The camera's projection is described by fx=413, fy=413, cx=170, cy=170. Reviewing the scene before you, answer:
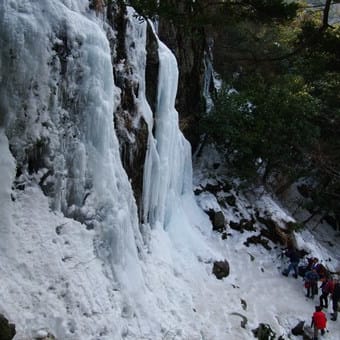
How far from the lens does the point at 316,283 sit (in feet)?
41.7

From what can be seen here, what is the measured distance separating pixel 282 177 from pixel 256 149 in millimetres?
3078

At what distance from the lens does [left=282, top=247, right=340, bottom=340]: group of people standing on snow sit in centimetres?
1081

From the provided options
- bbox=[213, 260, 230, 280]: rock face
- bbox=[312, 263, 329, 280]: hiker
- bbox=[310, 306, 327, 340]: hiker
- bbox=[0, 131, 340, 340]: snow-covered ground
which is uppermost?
bbox=[0, 131, 340, 340]: snow-covered ground

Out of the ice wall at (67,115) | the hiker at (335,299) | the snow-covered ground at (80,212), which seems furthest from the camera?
the hiker at (335,299)

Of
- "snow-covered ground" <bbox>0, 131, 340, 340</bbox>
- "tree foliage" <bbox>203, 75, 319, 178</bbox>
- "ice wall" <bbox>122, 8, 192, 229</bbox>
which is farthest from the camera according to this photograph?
"tree foliage" <bbox>203, 75, 319, 178</bbox>

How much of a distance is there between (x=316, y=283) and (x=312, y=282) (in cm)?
15

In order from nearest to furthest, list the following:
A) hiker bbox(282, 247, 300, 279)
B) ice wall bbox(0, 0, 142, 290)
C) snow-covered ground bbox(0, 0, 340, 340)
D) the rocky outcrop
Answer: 1. the rocky outcrop
2. snow-covered ground bbox(0, 0, 340, 340)
3. ice wall bbox(0, 0, 142, 290)
4. hiker bbox(282, 247, 300, 279)

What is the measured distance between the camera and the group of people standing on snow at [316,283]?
426 inches

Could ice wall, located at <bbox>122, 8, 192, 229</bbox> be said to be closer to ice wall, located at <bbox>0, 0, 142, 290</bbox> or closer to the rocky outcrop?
ice wall, located at <bbox>0, 0, 142, 290</bbox>

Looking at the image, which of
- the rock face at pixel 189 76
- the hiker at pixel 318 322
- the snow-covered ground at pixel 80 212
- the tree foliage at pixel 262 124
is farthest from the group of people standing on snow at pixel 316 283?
the rock face at pixel 189 76

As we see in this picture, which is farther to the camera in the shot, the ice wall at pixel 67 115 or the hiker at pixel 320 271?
the hiker at pixel 320 271

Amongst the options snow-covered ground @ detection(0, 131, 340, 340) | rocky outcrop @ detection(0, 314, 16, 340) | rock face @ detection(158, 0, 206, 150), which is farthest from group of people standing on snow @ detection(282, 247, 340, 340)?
rocky outcrop @ detection(0, 314, 16, 340)

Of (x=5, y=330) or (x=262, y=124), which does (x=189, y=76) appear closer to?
(x=262, y=124)

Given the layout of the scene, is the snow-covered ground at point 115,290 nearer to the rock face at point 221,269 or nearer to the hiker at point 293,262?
the rock face at point 221,269
